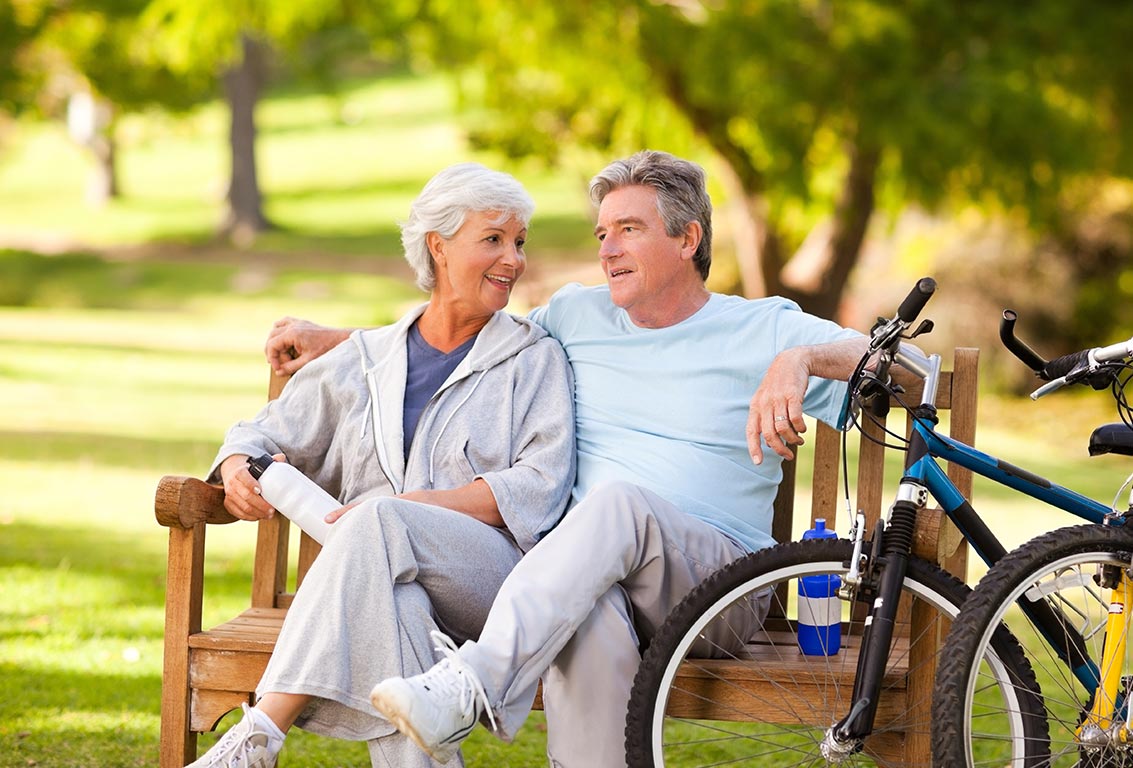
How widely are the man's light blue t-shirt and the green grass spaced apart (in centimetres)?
114

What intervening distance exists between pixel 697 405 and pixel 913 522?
0.77 m

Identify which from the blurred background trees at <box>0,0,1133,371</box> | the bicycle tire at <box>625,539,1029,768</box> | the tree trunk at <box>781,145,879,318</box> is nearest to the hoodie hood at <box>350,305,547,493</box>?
the bicycle tire at <box>625,539,1029,768</box>

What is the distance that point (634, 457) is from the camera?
12.2ft

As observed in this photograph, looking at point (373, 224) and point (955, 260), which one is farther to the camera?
point (373, 224)

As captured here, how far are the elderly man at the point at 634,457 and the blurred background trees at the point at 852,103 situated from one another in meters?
9.70

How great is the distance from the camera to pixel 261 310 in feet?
74.6

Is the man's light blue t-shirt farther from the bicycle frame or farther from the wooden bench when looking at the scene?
the bicycle frame

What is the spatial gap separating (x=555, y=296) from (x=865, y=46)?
10.7 meters

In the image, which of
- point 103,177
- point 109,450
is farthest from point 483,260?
point 103,177

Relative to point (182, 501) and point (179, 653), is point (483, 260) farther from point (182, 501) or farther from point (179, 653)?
point (179, 653)

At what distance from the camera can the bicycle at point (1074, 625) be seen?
2.93 m

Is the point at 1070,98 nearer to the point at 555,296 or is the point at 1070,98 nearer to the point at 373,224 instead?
the point at 555,296


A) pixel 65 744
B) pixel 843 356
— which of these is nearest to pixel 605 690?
pixel 843 356

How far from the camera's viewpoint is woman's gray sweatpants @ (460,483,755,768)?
3.11 metres
